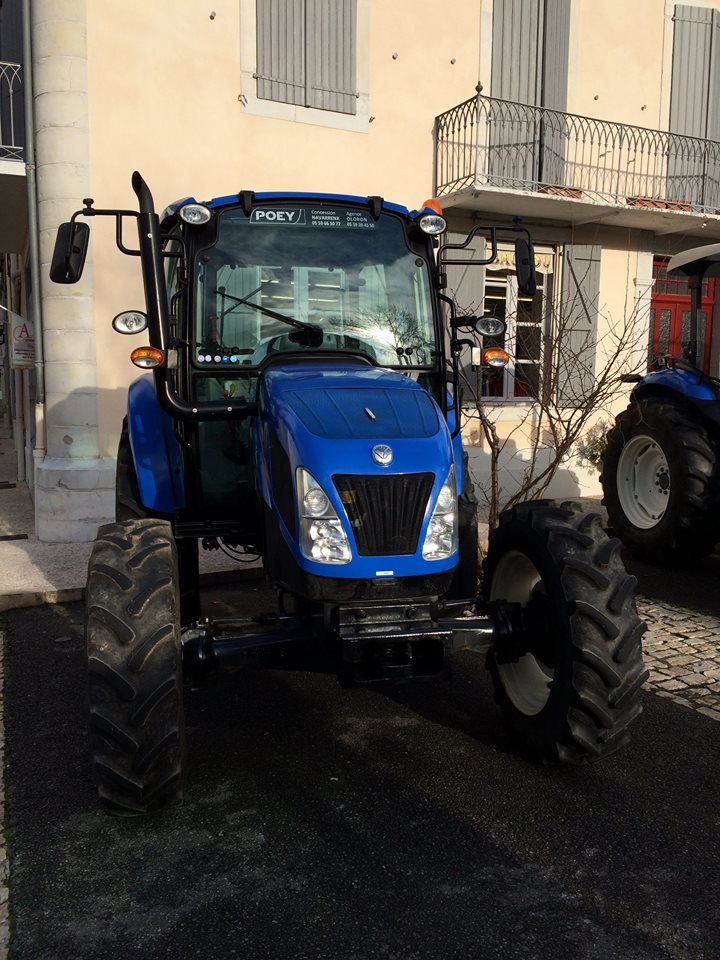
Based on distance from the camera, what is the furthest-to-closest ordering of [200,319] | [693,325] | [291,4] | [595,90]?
[595,90] < [291,4] < [693,325] < [200,319]

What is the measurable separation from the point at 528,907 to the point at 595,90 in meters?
10.6

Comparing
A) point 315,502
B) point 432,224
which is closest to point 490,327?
point 432,224

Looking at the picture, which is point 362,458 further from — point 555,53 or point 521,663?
point 555,53

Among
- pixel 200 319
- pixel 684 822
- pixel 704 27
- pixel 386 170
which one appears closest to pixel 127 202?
pixel 386 170

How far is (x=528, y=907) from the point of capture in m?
2.69

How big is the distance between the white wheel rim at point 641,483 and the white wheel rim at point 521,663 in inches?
152

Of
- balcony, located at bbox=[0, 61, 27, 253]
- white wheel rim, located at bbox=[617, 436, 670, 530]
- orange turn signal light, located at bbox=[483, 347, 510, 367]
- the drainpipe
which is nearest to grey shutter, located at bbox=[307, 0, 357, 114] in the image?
the drainpipe

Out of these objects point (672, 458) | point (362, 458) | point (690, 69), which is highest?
point (690, 69)

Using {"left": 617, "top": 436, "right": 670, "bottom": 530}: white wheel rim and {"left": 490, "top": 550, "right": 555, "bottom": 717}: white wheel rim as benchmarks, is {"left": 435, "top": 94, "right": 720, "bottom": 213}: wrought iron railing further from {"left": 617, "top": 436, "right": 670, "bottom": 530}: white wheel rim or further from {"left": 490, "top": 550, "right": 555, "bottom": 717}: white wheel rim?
{"left": 490, "top": 550, "right": 555, "bottom": 717}: white wheel rim

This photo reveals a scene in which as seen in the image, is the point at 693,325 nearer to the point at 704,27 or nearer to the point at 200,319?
the point at 200,319

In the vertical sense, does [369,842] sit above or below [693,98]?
below

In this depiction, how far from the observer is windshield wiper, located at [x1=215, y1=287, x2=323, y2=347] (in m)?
4.07

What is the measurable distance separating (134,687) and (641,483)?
18.8 feet

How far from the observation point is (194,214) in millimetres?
3822
